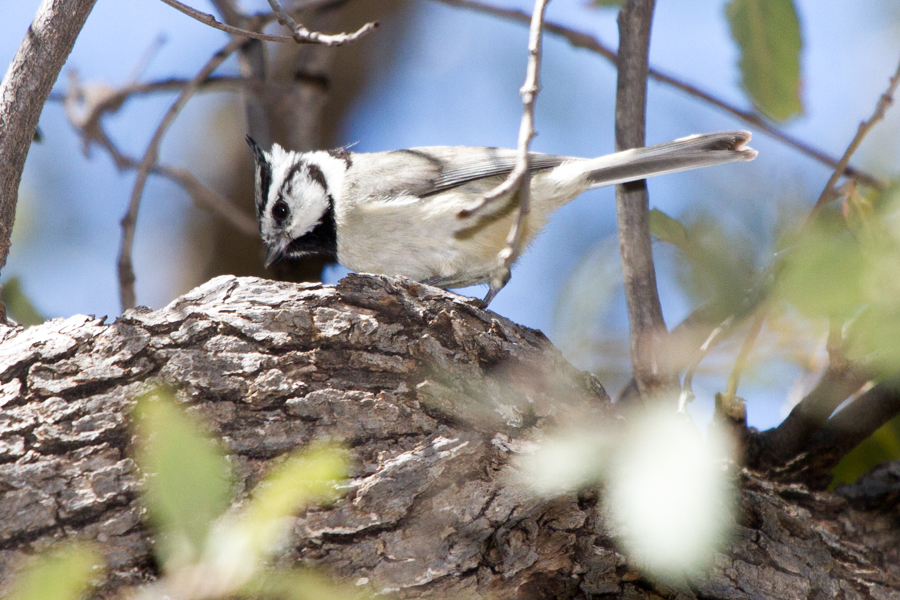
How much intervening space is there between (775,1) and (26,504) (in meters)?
2.55

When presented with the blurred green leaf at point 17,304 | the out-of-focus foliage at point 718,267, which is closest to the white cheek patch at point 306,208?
the blurred green leaf at point 17,304

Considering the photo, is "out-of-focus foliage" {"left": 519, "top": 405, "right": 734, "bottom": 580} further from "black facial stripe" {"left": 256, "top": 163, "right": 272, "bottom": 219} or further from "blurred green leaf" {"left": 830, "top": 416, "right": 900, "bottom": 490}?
"black facial stripe" {"left": 256, "top": 163, "right": 272, "bottom": 219}

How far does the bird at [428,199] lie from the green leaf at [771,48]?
0.43 m

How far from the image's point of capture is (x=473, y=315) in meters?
2.32

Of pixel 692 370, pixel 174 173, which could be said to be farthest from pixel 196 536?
pixel 174 173

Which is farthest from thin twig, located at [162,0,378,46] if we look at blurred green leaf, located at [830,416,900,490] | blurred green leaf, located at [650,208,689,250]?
blurred green leaf, located at [830,416,900,490]

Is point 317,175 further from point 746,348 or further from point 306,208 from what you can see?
point 746,348

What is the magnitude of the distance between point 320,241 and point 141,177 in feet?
2.81

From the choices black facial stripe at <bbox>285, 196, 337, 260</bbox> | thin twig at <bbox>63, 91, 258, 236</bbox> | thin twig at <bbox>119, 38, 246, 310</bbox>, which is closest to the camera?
thin twig at <bbox>119, 38, 246, 310</bbox>

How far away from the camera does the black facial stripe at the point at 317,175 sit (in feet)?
11.8

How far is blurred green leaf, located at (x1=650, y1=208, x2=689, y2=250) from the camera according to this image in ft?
6.01

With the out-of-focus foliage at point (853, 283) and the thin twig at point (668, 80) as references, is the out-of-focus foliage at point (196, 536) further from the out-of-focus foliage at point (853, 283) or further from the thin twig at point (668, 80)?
the thin twig at point (668, 80)

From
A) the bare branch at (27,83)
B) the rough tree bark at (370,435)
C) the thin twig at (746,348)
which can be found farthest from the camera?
the bare branch at (27,83)

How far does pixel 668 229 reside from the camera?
2158 mm
